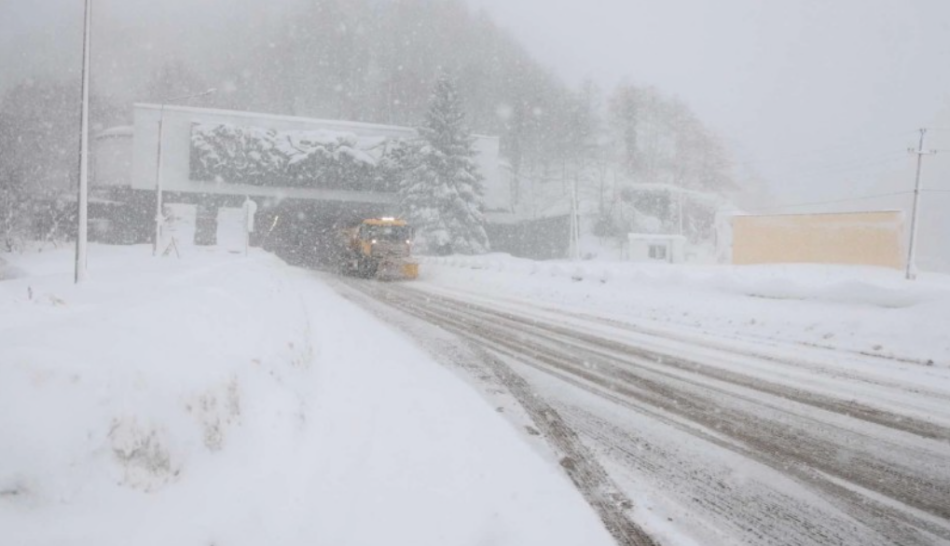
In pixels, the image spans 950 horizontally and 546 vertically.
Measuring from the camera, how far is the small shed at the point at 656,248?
49.9 m

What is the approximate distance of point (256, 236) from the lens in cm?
5703

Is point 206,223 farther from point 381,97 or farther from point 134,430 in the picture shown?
point 134,430

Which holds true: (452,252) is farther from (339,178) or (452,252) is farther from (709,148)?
(709,148)

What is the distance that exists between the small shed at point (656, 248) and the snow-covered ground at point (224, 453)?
154 ft

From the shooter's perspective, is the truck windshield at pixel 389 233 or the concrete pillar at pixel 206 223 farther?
the concrete pillar at pixel 206 223

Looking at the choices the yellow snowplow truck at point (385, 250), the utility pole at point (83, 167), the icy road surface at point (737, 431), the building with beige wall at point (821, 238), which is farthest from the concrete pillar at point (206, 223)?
the icy road surface at point (737, 431)

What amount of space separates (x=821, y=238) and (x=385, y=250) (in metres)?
29.7

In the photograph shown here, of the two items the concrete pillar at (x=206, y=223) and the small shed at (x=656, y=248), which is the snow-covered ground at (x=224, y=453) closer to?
the small shed at (x=656, y=248)

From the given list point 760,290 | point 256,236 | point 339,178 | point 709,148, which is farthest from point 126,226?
point 709,148

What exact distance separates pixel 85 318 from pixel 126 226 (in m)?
59.8

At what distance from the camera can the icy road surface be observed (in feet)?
10.8

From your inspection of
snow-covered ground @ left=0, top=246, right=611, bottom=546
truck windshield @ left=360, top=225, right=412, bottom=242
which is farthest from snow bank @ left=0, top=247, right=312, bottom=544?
truck windshield @ left=360, top=225, right=412, bottom=242

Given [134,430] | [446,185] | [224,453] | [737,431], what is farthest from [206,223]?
[737,431]

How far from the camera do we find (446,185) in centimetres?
4175
